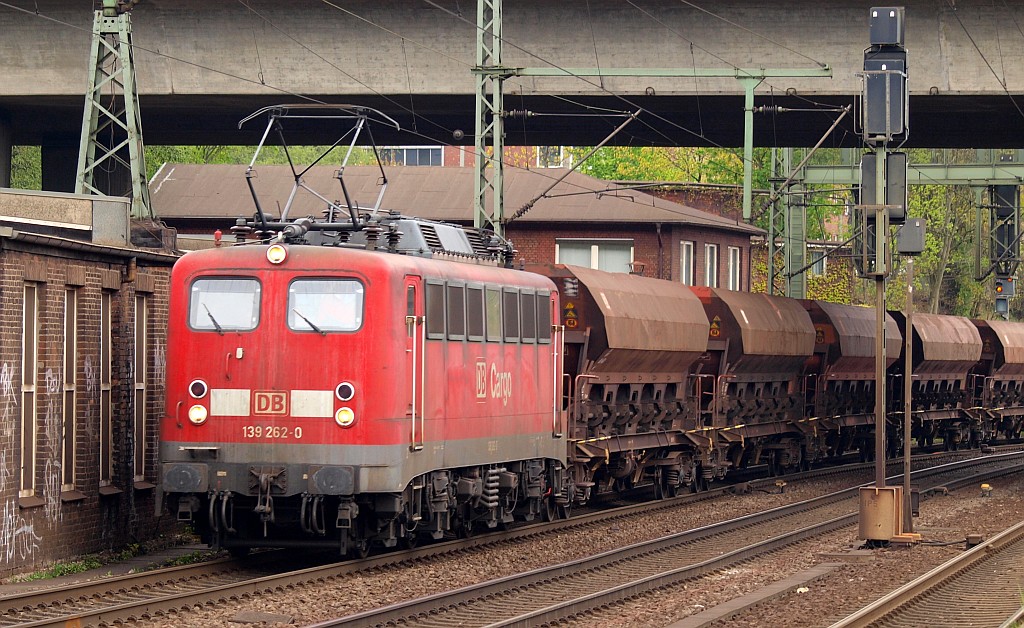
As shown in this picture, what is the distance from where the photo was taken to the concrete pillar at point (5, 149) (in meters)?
31.5

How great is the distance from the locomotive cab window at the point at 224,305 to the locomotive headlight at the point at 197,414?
2.60 ft

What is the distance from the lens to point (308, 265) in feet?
51.2

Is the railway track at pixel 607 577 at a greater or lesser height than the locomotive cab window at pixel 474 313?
lesser


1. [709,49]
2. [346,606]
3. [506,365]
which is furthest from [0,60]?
[346,606]

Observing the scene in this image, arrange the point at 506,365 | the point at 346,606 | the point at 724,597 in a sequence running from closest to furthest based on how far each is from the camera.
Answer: the point at 346,606 → the point at 724,597 → the point at 506,365

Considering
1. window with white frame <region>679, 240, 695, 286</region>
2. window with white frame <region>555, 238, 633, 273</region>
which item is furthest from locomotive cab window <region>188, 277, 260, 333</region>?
window with white frame <region>679, 240, 695, 286</region>

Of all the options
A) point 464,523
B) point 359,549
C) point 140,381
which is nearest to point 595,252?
point 464,523

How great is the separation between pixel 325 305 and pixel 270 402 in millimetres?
1101

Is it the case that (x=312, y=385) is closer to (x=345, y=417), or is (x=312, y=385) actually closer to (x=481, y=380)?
(x=345, y=417)

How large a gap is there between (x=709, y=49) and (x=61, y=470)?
16.3m

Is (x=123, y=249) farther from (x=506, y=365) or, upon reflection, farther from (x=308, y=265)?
(x=506, y=365)

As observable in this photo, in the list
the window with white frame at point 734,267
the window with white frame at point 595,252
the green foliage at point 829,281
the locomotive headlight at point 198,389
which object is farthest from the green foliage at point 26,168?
the locomotive headlight at point 198,389

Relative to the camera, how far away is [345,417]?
15.2m

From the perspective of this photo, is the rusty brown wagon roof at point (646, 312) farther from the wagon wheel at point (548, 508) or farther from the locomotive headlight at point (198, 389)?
the locomotive headlight at point (198, 389)
